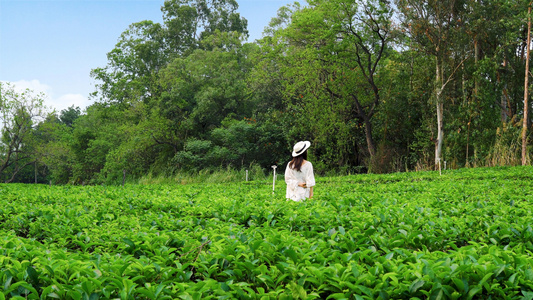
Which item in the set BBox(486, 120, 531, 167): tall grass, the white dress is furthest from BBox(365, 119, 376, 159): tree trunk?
the white dress

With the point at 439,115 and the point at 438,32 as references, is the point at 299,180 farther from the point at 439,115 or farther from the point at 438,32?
the point at 438,32

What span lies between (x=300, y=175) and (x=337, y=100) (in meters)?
15.9

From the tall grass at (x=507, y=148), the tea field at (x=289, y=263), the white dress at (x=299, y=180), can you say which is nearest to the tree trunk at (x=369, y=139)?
the tall grass at (x=507, y=148)

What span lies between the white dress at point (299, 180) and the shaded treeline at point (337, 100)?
486 inches

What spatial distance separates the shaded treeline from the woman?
1233 cm

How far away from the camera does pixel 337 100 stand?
882 inches

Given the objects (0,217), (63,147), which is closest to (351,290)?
(0,217)

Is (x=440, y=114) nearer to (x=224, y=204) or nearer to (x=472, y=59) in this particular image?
(x=472, y=59)

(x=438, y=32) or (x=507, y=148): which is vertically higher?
(x=438, y=32)

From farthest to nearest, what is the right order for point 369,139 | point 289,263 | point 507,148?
point 369,139 < point 507,148 < point 289,263

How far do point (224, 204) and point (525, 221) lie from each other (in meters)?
3.28

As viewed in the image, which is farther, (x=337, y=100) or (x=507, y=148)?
(x=337, y=100)

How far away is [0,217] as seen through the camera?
553 cm

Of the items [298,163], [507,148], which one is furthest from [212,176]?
[298,163]
